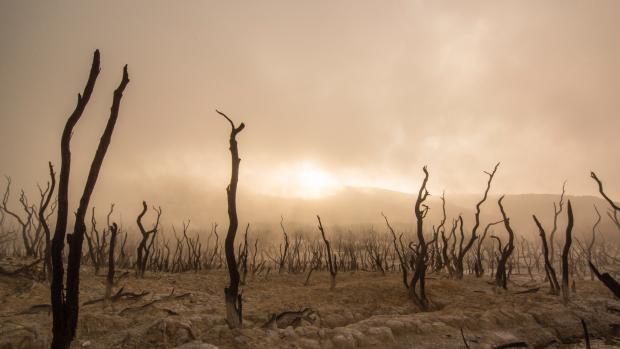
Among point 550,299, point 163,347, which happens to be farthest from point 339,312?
point 550,299

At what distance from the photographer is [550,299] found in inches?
293

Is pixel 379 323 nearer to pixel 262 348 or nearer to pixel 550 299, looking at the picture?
pixel 262 348

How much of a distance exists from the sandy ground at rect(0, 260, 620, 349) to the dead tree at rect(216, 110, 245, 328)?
0.25m

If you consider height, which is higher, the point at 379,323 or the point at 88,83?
the point at 88,83

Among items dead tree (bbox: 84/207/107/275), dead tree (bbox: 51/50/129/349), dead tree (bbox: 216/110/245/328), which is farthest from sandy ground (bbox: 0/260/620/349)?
dead tree (bbox: 84/207/107/275)

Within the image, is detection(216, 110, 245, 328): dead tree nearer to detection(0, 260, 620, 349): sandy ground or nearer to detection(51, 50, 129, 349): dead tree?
detection(0, 260, 620, 349): sandy ground

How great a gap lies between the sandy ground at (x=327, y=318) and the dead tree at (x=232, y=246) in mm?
248

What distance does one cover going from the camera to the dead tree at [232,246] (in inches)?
194

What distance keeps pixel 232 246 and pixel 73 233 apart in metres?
2.34

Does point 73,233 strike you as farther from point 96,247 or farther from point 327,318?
point 96,247

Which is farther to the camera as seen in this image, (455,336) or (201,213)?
(201,213)

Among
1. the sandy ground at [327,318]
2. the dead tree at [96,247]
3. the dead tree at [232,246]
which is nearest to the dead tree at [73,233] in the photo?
the sandy ground at [327,318]

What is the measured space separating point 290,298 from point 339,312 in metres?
1.46

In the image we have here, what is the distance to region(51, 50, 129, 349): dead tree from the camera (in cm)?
313
